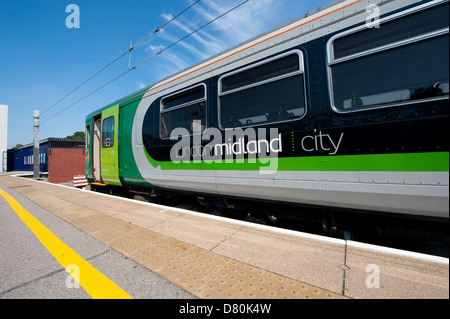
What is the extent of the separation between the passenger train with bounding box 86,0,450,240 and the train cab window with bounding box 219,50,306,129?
0.05ft

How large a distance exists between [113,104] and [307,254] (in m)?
6.47

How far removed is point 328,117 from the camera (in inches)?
95.5

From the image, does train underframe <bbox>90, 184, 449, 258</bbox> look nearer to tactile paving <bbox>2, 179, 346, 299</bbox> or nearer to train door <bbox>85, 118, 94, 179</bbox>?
tactile paving <bbox>2, 179, 346, 299</bbox>

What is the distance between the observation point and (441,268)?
1.79 m

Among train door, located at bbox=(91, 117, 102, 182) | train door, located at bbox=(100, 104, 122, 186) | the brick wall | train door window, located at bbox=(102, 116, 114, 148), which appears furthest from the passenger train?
the brick wall

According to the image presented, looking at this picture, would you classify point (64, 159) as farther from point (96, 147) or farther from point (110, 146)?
point (110, 146)

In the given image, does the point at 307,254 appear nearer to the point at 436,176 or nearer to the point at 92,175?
the point at 436,176

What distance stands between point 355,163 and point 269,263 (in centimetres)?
147

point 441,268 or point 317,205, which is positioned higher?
point 317,205

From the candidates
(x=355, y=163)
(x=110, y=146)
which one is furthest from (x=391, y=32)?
(x=110, y=146)

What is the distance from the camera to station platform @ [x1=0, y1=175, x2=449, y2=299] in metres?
1.66

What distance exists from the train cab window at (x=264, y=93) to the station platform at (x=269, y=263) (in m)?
1.66

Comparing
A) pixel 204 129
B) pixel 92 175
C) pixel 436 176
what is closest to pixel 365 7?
pixel 436 176

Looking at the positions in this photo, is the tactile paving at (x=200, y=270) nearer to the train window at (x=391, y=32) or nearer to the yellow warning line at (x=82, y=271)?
the yellow warning line at (x=82, y=271)
